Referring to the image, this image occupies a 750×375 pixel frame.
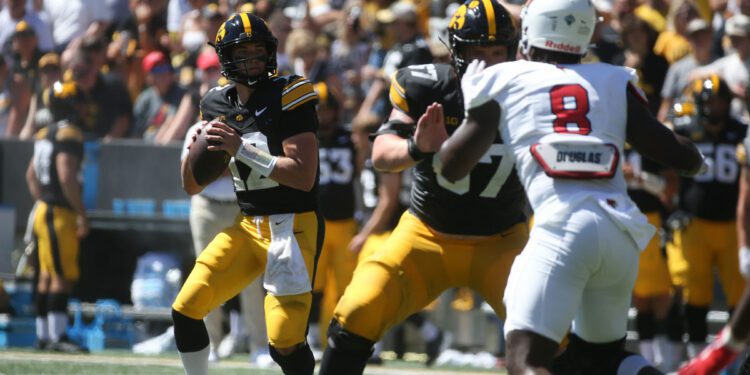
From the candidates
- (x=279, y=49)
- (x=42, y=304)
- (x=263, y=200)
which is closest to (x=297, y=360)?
(x=263, y=200)

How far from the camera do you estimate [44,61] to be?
11.8 m

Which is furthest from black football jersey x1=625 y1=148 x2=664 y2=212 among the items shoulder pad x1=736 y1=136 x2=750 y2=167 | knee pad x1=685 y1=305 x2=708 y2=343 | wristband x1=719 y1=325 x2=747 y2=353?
wristband x1=719 y1=325 x2=747 y2=353

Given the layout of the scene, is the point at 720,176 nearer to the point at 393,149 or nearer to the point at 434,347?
the point at 434,347

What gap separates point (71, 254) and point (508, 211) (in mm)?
5450

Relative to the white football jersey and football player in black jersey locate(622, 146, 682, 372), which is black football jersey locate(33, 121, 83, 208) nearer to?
football player in black jersey locate(622, 146, 682, 372)

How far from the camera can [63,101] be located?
10.4 meters

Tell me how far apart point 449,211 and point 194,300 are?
117cm

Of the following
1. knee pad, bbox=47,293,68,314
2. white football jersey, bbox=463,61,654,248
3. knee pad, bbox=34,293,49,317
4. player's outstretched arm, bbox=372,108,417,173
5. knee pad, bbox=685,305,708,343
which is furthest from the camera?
knee pad, bbox=34,293,49,317

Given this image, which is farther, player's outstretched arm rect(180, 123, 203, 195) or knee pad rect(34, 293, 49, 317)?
knee pad rect(34, 293, 49, 317)

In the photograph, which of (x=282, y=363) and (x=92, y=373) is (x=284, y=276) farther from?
(x=92, y=373)

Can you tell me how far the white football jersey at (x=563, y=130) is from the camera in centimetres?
465

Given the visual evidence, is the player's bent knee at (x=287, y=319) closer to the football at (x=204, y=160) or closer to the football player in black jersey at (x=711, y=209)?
the football at (x=204, y=160)

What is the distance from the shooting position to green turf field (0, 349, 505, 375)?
27.4 ft

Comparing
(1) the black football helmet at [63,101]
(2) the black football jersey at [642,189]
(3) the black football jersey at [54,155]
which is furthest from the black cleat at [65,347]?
(2) the black football jersey at [642,189]
